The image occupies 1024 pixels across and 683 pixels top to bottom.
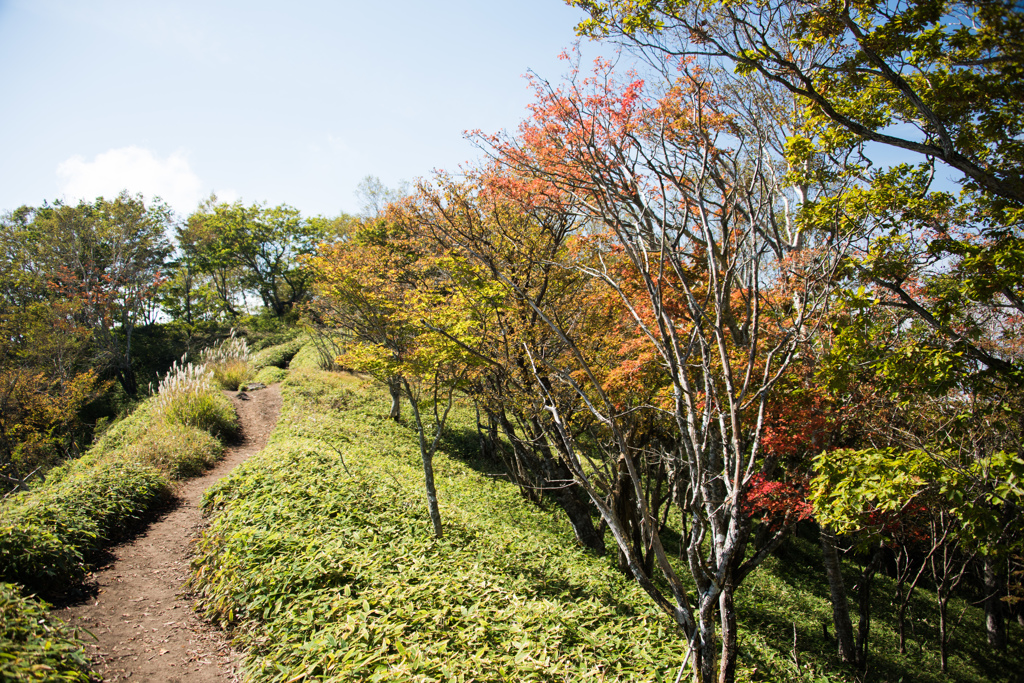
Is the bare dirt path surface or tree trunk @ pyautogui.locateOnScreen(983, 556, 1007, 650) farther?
tree trunk @ pyautogui.locateOnScreen(983, 556, 1007, 650)

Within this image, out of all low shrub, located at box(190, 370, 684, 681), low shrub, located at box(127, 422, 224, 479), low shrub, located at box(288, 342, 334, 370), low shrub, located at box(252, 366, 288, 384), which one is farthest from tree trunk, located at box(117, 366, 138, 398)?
low shrub, located at box(190, 370, 684, 681)

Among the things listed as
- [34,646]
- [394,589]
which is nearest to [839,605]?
[394,589]

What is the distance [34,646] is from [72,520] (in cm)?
323

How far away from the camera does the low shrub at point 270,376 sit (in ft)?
62.6

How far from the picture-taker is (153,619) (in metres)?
5.08

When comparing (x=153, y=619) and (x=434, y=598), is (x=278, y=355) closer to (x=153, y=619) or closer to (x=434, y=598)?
(x=153, y=619)

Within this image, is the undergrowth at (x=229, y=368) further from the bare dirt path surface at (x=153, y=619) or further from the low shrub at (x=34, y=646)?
the low shrub at (x=34, y=646)

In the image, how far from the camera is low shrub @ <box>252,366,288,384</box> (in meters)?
19.1

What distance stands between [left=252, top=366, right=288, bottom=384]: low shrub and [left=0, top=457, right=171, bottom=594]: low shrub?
10928mm

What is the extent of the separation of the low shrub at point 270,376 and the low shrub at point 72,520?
10.9 m

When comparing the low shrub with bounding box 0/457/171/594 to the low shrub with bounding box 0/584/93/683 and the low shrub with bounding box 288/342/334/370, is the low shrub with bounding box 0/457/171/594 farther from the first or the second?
the low shrub with bounding box 288/342/334/370

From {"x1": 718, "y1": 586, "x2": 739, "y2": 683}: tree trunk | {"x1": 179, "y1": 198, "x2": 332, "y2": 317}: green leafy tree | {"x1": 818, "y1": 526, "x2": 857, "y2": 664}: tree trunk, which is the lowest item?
{"x1": 818, "y1": 526, "x2": 857, "y2": 664}: tree trunk

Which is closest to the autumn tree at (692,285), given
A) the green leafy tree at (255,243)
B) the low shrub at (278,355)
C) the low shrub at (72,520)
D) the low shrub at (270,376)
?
the low shrub at (72,520)

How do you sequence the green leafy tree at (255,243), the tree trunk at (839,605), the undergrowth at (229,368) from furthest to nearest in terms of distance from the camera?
the green leafy tree at (255,243) → the undergrowth at (229,368) → the tree trunk at (839,605)
